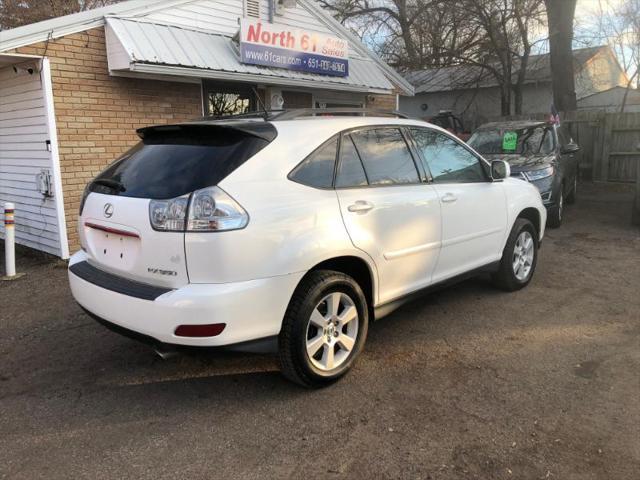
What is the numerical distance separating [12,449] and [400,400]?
222 cm

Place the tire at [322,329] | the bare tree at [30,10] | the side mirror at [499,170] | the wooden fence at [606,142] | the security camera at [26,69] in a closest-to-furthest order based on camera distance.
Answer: the tire at [322,329], the side mirror at [499,170], the security camera at [26,69], the wooden fence at [606,142], the bare tree at [30,10]

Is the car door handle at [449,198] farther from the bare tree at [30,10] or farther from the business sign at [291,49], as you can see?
the bare tree at [30,10]

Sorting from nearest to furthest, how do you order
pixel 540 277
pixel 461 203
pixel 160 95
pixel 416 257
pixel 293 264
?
pixel 293 264 → pixel 416 257 → pixel 461 203 → pixel 540 277 → pixel 160 95

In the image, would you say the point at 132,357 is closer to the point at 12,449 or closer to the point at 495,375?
the point at 12,449

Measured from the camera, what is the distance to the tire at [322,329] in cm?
315

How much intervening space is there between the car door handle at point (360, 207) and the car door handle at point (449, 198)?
0.91 metres

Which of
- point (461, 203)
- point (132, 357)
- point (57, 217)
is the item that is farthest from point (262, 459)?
point (57, 217)

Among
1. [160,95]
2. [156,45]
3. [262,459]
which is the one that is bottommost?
[262,459]

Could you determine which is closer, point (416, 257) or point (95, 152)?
point (416, 257)

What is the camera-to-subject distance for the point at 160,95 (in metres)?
7.98

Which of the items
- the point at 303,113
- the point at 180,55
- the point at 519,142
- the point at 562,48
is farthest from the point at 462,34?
the point at 303,113

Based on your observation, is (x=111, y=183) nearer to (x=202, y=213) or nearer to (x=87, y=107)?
(x=202, y=213)

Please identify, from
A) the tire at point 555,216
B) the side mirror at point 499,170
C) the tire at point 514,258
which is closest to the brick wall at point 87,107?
the side mirror at point 499,170

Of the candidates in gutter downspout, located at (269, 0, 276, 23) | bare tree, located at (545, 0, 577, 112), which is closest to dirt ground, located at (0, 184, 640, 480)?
gutter downspout, located at (269, 0, 276, 23)
